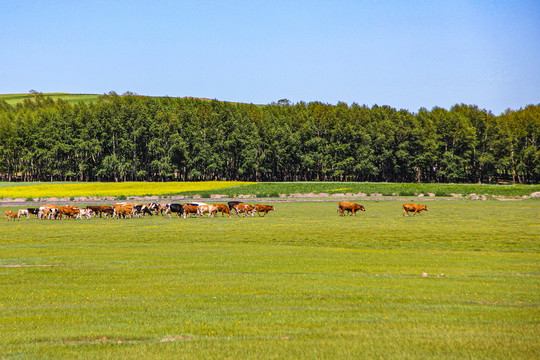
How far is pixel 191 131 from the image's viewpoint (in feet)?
414

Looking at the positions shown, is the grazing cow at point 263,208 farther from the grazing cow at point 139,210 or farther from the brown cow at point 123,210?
the brown cow at point 123,210

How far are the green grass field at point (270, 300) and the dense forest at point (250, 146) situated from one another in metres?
101

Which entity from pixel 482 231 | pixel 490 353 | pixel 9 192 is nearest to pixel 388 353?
pixel 490 353

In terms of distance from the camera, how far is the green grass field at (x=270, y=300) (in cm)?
891

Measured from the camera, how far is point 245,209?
48406 mm

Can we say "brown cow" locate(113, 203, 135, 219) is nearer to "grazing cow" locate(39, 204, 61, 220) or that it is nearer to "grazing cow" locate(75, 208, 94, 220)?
"grazing cow" locate(75, 208, 94, 220)

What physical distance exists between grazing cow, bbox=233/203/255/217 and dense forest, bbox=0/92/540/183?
7291 centimetres

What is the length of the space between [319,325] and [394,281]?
541 cm

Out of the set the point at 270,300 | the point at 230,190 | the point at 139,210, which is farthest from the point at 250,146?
the point at 270,300

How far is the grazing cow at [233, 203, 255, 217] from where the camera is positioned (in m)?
48.1

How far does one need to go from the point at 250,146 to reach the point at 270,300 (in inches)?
4544

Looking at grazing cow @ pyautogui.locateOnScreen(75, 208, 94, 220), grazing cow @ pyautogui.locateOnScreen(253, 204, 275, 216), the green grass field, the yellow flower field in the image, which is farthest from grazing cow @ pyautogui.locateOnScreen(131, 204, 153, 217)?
the yellow flower field

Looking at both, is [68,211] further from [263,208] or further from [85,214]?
[263,208]

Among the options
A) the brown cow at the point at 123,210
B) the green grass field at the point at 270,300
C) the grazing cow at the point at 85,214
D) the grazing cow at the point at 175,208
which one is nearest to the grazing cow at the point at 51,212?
the grazing cow at the point at 85,214
